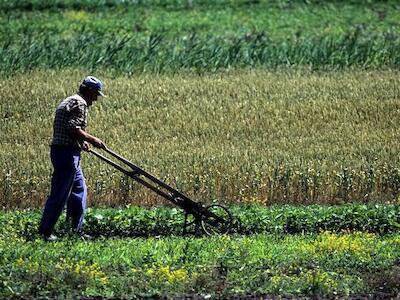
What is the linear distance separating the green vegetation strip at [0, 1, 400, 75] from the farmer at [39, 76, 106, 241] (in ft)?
32.3

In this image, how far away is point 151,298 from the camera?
11008 mm

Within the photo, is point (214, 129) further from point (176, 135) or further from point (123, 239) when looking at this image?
point (123, 239)

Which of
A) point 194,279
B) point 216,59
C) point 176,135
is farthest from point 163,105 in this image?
point 194,279

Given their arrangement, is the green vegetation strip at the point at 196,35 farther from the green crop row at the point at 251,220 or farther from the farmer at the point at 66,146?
the farmer at the point at 66,146

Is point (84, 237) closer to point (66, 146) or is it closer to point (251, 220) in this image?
point (66, 146)

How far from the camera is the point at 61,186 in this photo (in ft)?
45.0

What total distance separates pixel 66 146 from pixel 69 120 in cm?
32

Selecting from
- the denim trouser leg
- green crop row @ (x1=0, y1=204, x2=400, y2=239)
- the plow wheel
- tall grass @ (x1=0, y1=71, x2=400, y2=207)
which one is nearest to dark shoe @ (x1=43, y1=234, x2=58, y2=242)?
the denim trouser leg

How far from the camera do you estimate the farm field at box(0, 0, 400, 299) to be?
11.7 meters

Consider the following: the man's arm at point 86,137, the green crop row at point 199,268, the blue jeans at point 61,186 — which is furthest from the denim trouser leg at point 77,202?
the green crop row at point 199,268

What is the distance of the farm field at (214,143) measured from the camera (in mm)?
11749

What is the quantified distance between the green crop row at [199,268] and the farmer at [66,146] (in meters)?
0.48

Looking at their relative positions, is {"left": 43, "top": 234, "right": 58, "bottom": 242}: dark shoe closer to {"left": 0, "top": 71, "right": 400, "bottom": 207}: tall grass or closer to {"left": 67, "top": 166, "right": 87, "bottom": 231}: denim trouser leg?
{"left": 67, "top": 166, "right": 87, "bottom": 231}: denim trouser leg

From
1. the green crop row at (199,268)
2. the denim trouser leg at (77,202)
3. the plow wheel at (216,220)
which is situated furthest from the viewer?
the plow wheel at (216,220)
